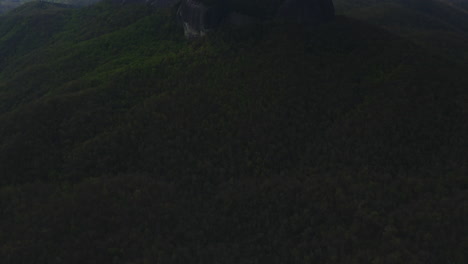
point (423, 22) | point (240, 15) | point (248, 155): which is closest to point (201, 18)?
point (240, 15)

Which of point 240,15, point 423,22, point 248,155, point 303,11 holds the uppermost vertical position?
point 303,11

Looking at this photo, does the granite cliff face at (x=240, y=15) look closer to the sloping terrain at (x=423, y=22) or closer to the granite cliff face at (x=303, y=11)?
the granite cliff face at (x=303, y=11)

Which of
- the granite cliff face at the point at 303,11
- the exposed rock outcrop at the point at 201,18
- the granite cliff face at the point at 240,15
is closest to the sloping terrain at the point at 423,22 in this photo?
the granite cliff face at the point at 303,11

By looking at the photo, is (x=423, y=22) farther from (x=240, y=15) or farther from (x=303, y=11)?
(x=240, y=15)

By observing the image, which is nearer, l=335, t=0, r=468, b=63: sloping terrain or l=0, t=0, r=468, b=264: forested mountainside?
l=0, t=0, r=468, b=264: forested mountainside

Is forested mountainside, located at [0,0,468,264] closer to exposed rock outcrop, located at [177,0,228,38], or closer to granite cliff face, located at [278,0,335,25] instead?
exposed rock outcrop, located at [177,0,228,38]

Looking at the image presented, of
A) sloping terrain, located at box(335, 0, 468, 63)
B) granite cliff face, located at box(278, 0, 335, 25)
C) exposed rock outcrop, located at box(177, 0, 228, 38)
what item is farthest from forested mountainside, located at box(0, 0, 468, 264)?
sloping terrain, located at box(335, 0, 468, 63)
